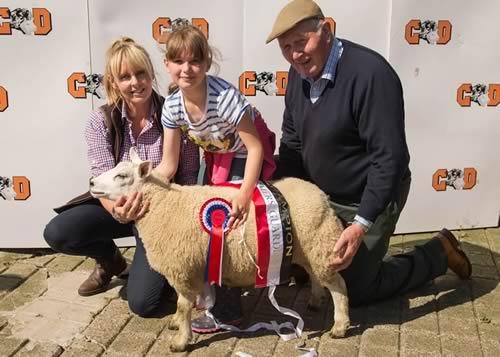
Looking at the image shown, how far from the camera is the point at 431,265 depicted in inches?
169

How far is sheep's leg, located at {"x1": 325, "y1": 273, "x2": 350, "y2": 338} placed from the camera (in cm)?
364

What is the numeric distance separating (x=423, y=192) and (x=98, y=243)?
3.01 metres

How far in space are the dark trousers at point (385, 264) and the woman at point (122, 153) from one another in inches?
50.4

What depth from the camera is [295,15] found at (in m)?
3.28

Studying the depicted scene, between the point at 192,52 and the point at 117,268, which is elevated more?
the point at 192,52

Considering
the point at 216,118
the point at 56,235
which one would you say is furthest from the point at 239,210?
the point at 56,235

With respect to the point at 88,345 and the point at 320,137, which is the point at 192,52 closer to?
the point at 320,137

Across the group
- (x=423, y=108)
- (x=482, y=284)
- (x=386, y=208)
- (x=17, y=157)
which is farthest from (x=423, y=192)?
(x=17, y=157)

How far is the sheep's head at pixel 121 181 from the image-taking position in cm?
338

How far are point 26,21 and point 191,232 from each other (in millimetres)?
2504

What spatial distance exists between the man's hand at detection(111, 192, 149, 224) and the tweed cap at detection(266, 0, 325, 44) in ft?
4.03

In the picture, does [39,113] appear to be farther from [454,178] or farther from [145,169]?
[454,178]

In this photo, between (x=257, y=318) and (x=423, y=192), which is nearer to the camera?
(x=257, y=318)

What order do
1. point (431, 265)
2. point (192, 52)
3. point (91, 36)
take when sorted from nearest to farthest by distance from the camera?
point (192, 52)
point (431, 265)
point (91, 36)
